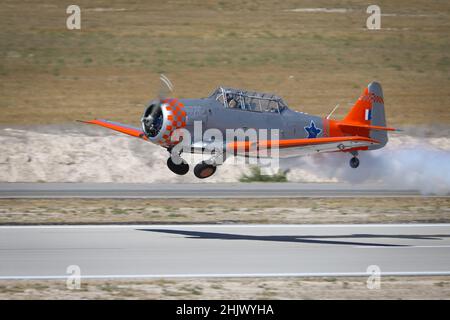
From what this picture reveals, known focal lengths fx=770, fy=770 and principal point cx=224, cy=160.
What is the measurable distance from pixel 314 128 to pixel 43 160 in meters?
12.4

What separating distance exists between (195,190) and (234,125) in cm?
703

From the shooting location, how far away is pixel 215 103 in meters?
20.2

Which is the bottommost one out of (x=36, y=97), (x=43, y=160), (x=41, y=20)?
(x=43, y=160)

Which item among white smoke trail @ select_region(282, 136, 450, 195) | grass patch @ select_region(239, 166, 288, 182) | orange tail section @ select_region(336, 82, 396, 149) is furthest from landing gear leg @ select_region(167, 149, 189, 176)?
grass patch @ select_region(239, 166, 288, 182)

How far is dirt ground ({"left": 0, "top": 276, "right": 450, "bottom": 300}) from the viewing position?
13.1m

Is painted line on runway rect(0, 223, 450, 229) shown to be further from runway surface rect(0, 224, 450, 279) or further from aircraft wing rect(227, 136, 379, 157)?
aircraft wing rect(227, 136, 379, 157)

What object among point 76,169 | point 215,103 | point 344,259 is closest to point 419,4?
point 76,169

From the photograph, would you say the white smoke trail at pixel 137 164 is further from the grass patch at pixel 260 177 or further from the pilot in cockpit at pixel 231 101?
the pilot in cockpit at pixel 231 101

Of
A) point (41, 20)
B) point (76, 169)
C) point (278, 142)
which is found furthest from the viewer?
point (41, 20)

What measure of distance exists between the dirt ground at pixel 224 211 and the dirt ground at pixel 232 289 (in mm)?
6406

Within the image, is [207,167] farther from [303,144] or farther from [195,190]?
[195,190]

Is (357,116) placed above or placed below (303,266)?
above

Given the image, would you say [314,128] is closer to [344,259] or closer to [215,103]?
[215,103]

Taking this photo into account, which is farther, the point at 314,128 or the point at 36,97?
the point at 36,97
